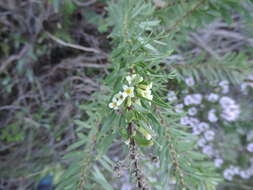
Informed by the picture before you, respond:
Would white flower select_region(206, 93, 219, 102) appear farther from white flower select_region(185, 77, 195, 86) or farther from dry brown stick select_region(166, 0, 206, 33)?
dry brown stick select_region(166, 0, 206, 33)

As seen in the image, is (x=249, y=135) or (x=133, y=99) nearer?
(x=133, y=99)

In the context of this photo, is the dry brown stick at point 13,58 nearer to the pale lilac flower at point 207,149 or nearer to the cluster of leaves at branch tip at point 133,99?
the cluster of leaves at branch tip at point 133,99

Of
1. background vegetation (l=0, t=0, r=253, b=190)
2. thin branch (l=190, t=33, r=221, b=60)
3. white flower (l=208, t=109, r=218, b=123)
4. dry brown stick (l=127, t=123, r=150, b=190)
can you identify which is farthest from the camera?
thin branch (l=190, t=33, r=221, b=60)

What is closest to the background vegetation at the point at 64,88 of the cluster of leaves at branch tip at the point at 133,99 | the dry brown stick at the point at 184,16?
the dry brown stick at the point at 184,16

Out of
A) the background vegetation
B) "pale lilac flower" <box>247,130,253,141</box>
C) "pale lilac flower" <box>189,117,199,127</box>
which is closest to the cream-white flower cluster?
the background vegetation

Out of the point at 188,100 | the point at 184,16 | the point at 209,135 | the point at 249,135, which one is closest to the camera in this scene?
the point at 184,16

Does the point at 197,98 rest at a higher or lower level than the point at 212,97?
higher

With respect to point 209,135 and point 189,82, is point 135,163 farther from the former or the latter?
point 209,135

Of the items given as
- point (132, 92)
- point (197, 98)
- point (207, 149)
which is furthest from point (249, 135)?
point (132, 92)

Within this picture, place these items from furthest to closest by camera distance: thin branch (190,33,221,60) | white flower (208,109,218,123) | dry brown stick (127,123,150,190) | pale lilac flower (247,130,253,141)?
1. pale lilac flower (247,130,253,141)
2. thin branch (190,33,221,60)
3. white flower (208,109,218,123)
4. dry brown stick (127,123,150,190)
